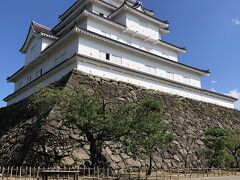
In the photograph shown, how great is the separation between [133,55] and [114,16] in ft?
19.2

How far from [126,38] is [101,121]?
50.2 ft

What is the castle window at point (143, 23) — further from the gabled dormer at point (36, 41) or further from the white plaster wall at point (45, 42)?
the white plaster wall at point (45, 42)

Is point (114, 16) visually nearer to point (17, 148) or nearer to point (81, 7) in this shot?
point (81, 7)

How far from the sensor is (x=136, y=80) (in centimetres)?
2362

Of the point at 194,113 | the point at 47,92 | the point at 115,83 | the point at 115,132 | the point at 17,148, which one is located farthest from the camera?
the point at 194,113

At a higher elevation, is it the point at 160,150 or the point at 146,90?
the point at 146,90

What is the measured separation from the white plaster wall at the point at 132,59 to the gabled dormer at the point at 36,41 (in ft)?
19.8

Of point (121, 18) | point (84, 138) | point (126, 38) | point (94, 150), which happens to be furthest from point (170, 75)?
point (94, 150)

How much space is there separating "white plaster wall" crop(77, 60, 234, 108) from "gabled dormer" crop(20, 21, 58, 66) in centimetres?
736

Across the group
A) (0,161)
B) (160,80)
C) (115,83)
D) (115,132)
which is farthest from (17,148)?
(160,80)

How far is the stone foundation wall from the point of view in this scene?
15.6 m

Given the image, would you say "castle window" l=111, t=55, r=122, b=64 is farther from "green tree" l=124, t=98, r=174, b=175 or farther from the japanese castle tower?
Result: "green tree" l=124, t=98, r=174, b=175

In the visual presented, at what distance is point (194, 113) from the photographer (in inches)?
1024

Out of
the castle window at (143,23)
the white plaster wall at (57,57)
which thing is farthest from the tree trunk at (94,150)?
the castle window at (143,23)
